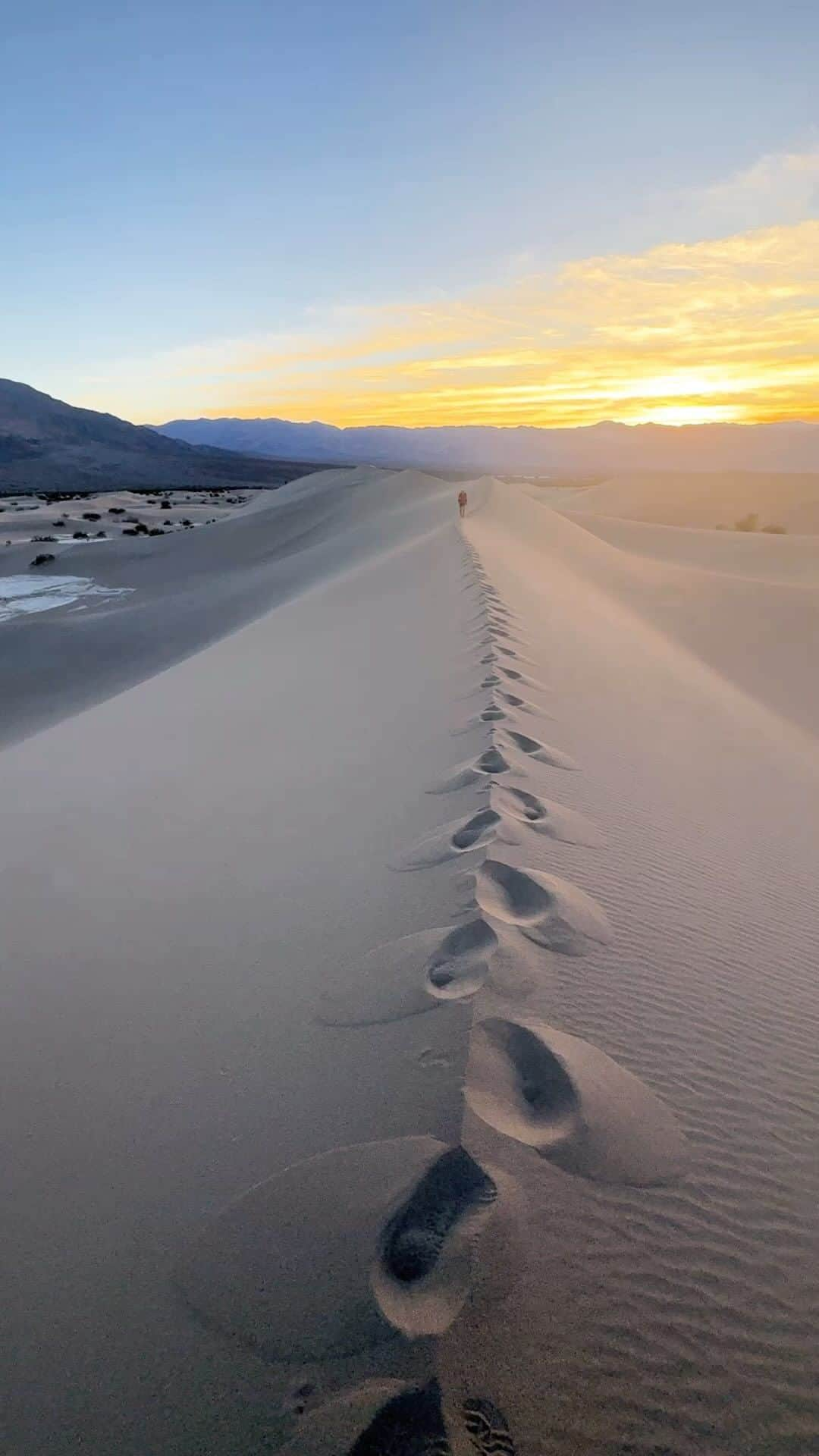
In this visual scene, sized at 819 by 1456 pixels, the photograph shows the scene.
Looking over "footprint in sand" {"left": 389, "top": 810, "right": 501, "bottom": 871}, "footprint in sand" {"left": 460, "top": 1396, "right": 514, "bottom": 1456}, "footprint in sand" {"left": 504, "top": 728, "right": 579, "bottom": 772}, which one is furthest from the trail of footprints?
"footprint in sand" {"left": 504, "top": 728, "right": 579, "bottom": 772}

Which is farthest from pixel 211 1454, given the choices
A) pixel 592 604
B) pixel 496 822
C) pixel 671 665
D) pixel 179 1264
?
pixel 592 604

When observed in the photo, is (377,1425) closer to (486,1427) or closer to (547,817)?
(486,1427)

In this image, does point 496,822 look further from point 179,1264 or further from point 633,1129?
point 179,1264

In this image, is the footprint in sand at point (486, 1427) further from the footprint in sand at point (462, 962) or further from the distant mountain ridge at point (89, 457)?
the distant mountain ridge at point (89, 457)

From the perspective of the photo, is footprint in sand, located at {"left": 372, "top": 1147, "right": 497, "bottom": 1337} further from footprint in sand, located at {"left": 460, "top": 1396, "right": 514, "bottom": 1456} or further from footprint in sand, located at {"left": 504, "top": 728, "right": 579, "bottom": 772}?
footprint in sand, located at {"left": 504, "top": 728, "right": 579, "bottom": 772}

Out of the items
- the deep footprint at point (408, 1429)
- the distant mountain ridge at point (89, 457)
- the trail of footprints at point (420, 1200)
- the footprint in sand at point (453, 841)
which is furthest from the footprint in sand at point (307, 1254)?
the distant mountain ridge at point (89, 457)

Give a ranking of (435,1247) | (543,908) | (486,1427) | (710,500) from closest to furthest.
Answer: (486,1427) < (435,1247) < (543,908) < (710,500)

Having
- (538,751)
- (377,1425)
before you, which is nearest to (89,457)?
(538,751)
